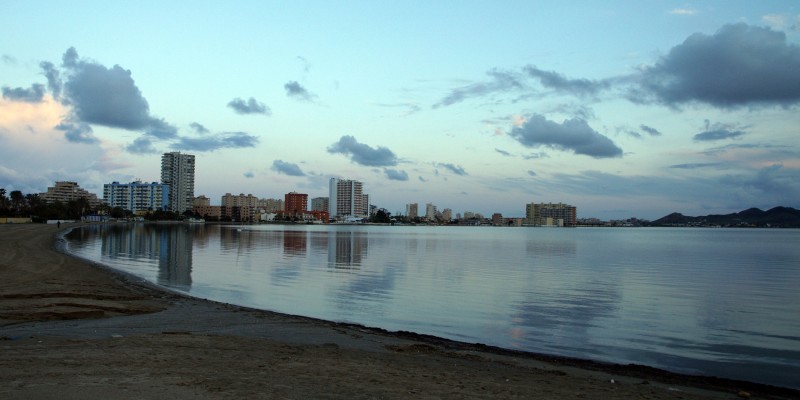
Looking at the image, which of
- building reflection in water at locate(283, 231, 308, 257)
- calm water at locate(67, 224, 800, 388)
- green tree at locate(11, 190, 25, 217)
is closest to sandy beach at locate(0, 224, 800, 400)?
calm water at locate(67, 224, 800, 388)

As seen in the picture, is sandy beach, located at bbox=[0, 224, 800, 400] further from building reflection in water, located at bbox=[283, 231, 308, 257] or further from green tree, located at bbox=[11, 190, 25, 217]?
green tree, located at bbox=[11, 190, 25, 217]

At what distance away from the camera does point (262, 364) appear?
30.8 feet

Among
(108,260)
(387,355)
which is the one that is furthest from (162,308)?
(108,260)

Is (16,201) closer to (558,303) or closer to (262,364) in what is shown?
(558,303)

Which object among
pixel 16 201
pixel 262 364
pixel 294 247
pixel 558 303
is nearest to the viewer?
pixel 262 364

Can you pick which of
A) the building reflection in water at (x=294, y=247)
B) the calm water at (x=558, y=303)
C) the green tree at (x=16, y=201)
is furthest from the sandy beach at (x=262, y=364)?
the green tree at (x=16, y=201)

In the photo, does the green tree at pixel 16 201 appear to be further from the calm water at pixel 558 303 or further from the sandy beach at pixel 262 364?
the sandy beach at pixel 262 364

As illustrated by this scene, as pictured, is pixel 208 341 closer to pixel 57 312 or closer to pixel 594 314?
pixel 57 312

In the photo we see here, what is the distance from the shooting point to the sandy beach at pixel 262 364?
7.67 m

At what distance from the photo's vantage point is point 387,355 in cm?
1134

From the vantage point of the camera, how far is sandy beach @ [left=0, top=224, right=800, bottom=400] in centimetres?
767

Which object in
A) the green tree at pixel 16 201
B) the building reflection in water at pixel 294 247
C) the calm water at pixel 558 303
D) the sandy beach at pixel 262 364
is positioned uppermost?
the green tree at pixel 16 201

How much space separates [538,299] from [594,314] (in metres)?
3.87

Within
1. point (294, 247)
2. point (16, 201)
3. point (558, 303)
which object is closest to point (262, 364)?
point (558, 303)
